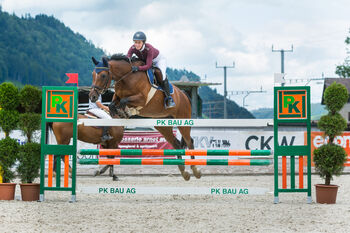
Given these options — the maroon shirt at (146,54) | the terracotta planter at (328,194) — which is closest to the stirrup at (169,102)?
the maroon shirt at (146,54)

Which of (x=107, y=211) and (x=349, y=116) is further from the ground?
(x=349, y=116)

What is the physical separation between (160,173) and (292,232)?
6935mm

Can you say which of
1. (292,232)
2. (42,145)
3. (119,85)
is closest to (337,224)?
(292,232)

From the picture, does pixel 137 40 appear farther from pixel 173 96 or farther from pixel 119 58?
pixel 173 96

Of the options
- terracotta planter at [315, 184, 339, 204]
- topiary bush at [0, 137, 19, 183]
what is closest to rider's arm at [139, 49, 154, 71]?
topiary bush at [0, 137, 19, 183]

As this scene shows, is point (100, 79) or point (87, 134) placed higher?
point (100, 79)

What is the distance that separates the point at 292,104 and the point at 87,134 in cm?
448

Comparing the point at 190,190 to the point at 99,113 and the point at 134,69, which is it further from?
the point at 99,113

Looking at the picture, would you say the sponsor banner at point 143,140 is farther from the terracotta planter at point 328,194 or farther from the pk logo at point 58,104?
the terracotta planter at point 328,194

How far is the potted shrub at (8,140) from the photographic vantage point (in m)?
5.82

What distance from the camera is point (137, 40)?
546 cm

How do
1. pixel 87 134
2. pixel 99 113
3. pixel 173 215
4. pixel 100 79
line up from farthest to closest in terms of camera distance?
1. pixel 87 134
2. pixel 99 113
3. pixel 100 79
4. pixel 173 215

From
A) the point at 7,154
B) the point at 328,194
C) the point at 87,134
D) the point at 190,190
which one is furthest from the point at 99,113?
the point at 328,194

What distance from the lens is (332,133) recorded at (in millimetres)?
5891
